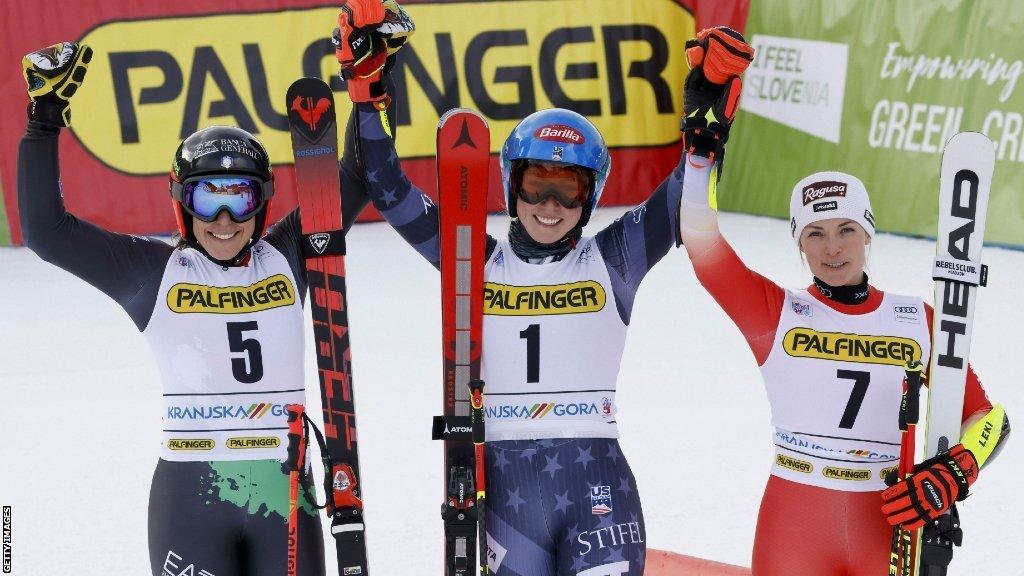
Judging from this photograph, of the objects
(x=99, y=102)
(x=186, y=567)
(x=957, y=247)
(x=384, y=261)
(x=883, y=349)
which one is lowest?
(x=186, y=567)

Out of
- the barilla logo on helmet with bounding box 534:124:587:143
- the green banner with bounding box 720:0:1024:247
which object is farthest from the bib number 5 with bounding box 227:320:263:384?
the green banner with bounding box 720:0:1024:247

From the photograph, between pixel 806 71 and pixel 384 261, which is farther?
pixel 806 71

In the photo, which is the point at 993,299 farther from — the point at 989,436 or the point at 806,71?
the point at 989,436

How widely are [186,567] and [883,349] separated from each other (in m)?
2.00

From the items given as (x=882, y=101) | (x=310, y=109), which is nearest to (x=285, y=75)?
(x=882, y=101)

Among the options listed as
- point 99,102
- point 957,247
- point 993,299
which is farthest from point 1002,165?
point 99,102

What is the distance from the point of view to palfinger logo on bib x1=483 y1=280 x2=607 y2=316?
3.37 meters

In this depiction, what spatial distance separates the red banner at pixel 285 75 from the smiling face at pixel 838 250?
23.7ft

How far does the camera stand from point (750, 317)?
135 inches

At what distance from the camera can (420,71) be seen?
11.9 m

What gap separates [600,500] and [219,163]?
1409 mm

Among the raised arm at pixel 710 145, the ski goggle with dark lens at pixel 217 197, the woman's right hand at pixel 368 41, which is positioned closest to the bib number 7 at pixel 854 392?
the raised arm at pixel 710 145

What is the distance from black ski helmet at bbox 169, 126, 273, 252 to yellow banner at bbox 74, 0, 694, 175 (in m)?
7.98

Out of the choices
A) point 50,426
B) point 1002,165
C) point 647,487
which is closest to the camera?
point 647,487
